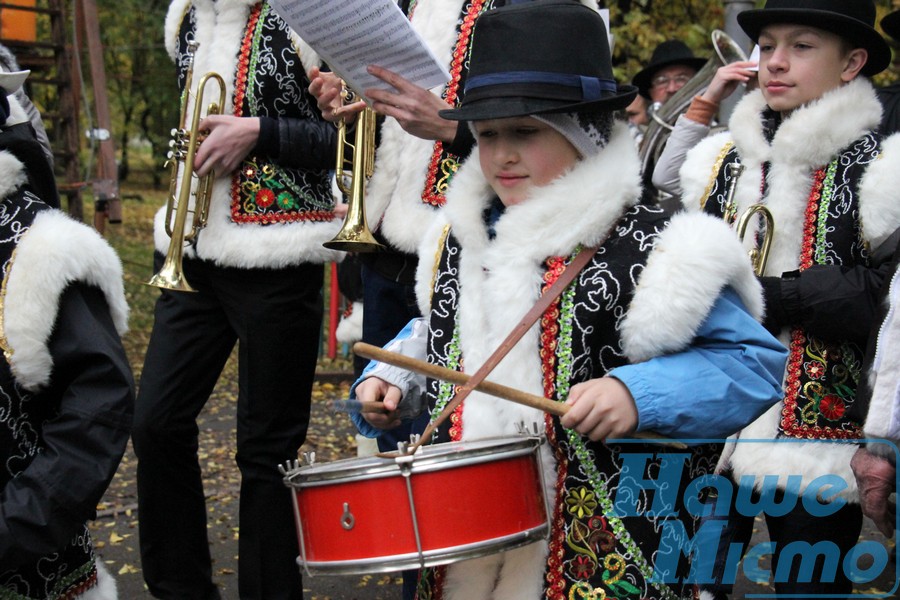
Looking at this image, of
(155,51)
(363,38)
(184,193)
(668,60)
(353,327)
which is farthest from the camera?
(155,51)

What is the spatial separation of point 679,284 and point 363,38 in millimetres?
1248

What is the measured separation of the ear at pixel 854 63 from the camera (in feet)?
11.8

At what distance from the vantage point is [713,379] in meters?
2.32

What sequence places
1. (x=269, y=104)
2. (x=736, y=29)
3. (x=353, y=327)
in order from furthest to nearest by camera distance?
1. (x=353, y=327)
2. (x=736, y=29)
3. (x=269, y=104)

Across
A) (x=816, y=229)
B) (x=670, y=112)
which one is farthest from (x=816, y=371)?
(x=670, y=112)

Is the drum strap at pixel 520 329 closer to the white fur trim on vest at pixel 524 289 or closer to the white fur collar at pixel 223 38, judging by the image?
the white fur trim on vest at pixel 524 289

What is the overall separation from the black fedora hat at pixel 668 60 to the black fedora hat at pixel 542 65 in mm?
4832

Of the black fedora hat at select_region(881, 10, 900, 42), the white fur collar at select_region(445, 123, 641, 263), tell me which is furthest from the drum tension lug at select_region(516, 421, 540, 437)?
the black fedora hat at select_region(881, 10, 900, 42)

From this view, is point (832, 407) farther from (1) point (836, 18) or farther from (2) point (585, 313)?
(2) point (585, 313)

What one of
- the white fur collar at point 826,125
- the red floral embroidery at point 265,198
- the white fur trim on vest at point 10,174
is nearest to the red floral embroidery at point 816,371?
the white fur collar at point 826,125

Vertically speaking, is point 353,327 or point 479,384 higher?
point 479,384

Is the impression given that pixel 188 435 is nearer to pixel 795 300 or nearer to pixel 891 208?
pixel 795 300

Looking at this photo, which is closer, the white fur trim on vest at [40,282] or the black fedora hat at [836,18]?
the white fur trim on vest at [40,282]

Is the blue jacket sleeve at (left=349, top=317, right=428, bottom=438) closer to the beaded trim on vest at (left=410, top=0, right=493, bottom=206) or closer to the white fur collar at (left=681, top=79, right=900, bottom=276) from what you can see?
the beaded trim on vest at (left=410, top=0, right=493, bottom=206)
